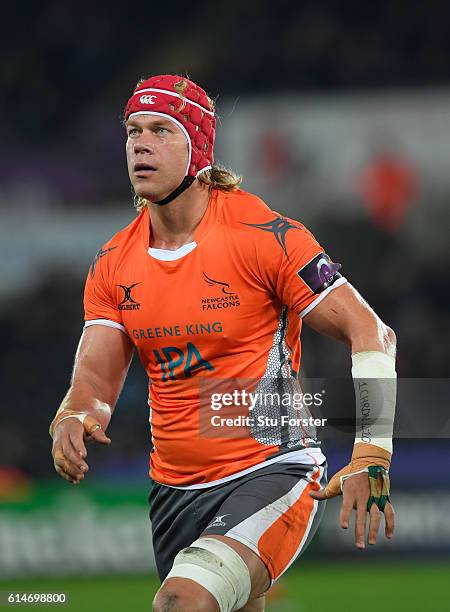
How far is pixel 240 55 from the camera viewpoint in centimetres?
1579

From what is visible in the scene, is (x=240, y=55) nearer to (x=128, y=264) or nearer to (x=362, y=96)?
(x=362, y=96)

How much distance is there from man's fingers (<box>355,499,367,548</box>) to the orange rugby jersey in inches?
27.8

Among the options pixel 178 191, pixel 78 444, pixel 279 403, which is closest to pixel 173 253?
pixel 178 191

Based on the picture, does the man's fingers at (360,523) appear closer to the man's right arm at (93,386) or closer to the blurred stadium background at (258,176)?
the man's right arm at (93,386)

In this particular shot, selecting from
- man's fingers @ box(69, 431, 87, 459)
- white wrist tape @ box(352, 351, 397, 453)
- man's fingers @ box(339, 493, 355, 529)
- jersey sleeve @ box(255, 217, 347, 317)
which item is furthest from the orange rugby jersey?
man's fingers @ box(339, 493, 355, 529)

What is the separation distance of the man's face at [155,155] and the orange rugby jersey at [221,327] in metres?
0.24

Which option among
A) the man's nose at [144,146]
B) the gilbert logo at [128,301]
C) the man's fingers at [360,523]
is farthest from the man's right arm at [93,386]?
the man's fingers at [360,523]

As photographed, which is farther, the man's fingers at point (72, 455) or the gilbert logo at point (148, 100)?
the gilbert logo at point (148, 100)

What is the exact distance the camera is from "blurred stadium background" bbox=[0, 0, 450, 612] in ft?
34.5

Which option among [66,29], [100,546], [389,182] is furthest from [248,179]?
[100,546]

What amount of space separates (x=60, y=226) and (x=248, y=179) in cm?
267

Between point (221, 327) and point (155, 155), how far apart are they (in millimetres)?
844

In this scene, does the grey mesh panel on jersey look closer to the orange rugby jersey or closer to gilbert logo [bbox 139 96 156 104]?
the orange rugby jersey

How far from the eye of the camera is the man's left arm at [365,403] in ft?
12.8
